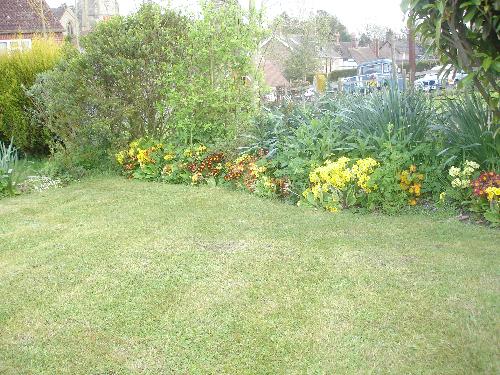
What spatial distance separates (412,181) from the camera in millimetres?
5730

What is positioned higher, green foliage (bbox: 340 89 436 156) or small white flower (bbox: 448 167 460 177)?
green foliage (bbox: 340 89 436 156)

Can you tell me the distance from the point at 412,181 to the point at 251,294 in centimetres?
275

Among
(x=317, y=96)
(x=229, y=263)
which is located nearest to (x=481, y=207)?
(x=229, y=263)

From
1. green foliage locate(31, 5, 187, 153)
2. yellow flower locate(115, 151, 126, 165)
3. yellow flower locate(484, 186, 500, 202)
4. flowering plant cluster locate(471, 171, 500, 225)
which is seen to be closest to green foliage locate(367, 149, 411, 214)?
flowering plant cluster locate(471, 171, 500, 225)

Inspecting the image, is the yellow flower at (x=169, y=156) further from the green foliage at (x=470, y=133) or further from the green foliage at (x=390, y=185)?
the green foliage at (x=470, y=133)

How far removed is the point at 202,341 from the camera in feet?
10.6

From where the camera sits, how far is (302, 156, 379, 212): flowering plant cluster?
564 centimetres

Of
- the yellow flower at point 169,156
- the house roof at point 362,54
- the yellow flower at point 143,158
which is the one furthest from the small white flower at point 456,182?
the house roof at point 362,54

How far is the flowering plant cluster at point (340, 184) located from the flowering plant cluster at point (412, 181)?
1.04ft

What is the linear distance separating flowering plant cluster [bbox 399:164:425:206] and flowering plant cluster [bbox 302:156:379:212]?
0.32 m

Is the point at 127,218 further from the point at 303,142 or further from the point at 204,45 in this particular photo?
the point at 204,45

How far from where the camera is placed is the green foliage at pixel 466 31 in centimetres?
229

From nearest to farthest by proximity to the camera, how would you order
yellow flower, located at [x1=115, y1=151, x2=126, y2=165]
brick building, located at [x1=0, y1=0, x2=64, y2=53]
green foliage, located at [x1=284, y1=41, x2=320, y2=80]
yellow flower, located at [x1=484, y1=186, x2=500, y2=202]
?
1. yellow flower, located at [x1=484, y1=186, x2=500, y2=202]
2. yellow flower, located at [x1=115, y1=151, x2=126, y2=165]
3. brick building, located at [x1=0, y1=0, x2=64, y2=53]
4. green foliage, located at [x1=284, y1=41, x2=320, y2=80]

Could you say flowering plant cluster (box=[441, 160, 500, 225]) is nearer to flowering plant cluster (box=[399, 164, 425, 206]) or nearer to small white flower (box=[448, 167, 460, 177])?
small white flower (box=[448, 167, 460, 177])
